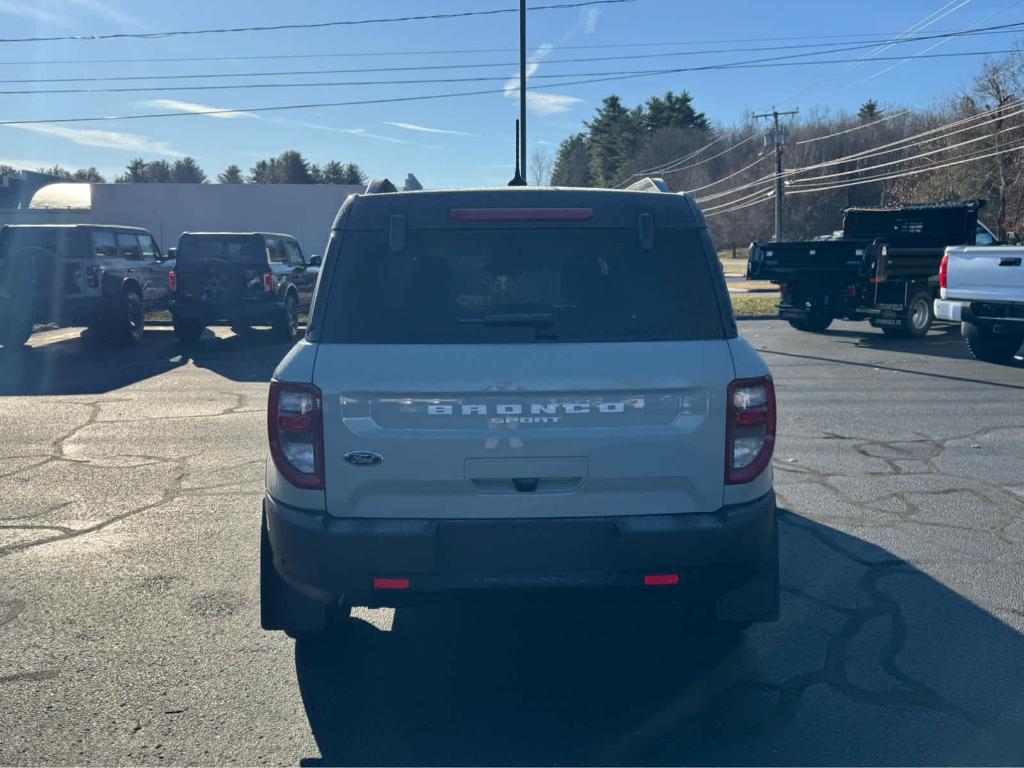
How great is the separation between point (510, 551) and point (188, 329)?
48.4ft

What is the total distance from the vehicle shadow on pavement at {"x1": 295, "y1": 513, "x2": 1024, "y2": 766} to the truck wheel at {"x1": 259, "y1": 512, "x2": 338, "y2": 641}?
0.27 meters

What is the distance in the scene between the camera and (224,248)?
55.6ft

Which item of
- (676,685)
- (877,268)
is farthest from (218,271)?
(676,685)

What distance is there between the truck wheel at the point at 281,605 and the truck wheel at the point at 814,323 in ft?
52.8

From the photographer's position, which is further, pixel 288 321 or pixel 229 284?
pixel 288 321

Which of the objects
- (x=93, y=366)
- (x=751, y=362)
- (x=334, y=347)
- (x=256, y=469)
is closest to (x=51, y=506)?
(x=256, y=469)

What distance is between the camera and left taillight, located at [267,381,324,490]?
3.39 m

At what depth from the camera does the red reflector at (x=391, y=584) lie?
134 inches

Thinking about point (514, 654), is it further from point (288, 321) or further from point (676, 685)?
point (288, 321)

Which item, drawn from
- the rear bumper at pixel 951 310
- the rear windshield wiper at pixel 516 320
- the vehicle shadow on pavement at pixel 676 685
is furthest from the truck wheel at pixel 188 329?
the rear windshield wiper at pixel 516 320

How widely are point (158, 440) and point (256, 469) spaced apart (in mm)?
1753

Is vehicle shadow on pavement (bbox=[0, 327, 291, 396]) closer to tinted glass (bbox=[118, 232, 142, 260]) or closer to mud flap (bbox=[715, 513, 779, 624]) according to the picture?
tinted glass (bbox=[118, 232, 142, 260])

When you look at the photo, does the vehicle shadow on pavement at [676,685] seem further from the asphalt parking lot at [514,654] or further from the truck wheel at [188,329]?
the truck wheel at [188,329]

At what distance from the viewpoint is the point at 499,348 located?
3.38m
